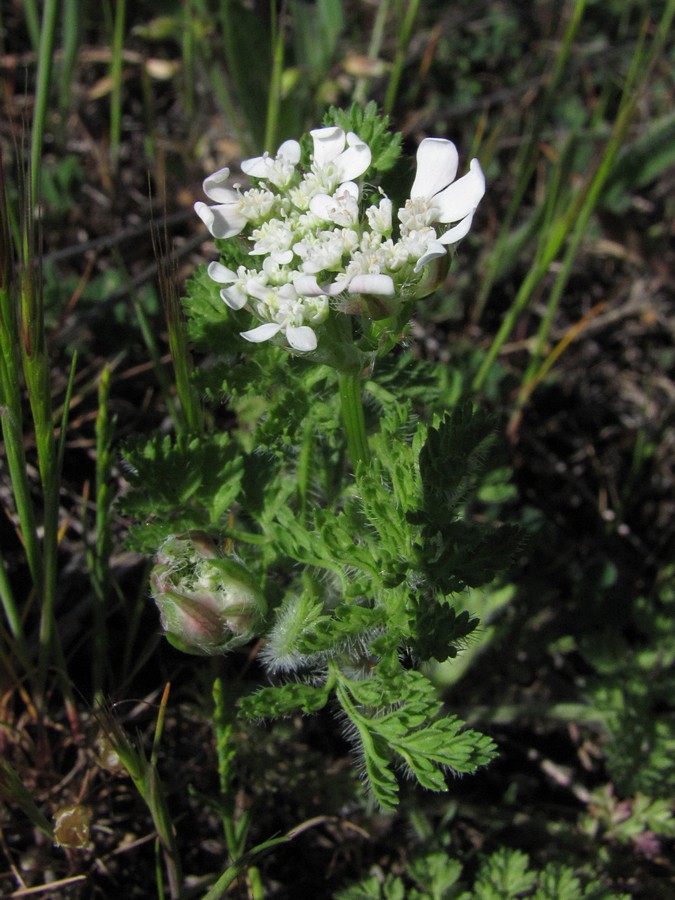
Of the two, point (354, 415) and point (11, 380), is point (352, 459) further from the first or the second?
point (11, 380)

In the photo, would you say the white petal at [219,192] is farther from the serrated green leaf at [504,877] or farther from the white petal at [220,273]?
the serrated green leaf at [504,877]

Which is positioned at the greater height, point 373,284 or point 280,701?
point 373,284

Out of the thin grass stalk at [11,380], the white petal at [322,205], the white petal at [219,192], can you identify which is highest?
the white petal at [322,205]

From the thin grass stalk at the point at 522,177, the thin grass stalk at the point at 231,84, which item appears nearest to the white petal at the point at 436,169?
the thin grass stalk at the point at 522,177

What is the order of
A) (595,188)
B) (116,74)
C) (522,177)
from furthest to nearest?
(522,177)
(116,74)
(595,188)

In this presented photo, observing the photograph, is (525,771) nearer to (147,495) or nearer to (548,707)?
(548,707)

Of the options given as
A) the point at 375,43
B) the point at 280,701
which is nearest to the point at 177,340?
the point at 280,701

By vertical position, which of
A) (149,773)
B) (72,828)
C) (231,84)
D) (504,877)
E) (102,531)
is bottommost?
(504,877)

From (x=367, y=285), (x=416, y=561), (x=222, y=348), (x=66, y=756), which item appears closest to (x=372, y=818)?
(x=66, y=756)
